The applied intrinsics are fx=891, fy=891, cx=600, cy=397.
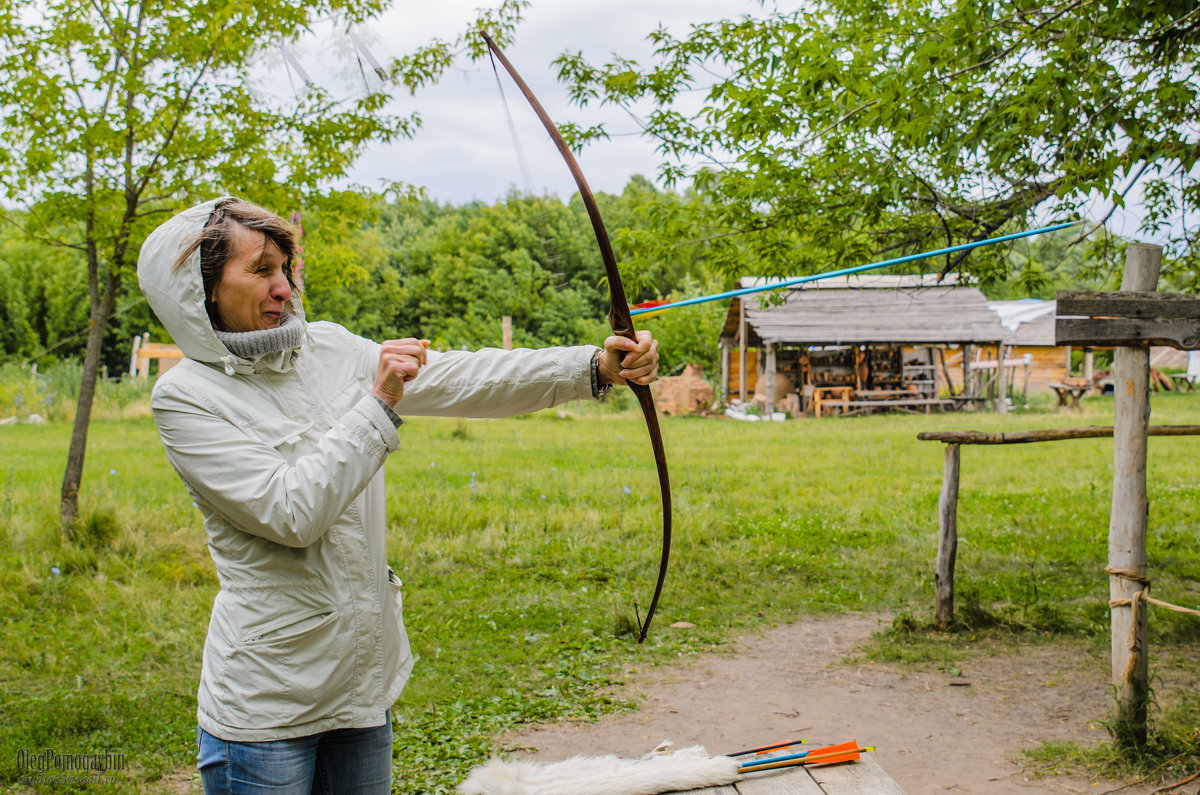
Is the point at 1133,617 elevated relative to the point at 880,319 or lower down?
lower down

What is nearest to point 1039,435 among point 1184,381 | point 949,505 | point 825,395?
point 949,505

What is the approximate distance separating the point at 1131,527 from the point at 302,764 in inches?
129

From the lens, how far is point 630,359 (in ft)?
6.16

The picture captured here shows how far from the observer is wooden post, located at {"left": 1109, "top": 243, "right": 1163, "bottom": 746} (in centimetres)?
347

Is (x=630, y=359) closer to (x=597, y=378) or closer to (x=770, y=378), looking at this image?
(x=597, y=378)

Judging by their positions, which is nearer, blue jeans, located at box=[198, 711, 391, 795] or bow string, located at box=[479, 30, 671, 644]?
blue jeans, located at box=[198, 711, 391, 795]

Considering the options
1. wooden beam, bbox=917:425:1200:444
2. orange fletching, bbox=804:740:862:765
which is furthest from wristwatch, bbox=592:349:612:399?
wooden beam, bbox=917:425:1200:444

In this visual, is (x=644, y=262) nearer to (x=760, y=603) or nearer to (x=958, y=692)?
(x=760, y=603)

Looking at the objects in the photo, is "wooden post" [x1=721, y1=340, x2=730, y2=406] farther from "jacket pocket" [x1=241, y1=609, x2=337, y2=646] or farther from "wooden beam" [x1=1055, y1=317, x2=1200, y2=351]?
"jacket pocket" [x1=241, y1=609, x2=337, y2=646]

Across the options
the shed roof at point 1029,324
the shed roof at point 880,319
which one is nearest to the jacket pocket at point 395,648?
the shed roof at point 880,319

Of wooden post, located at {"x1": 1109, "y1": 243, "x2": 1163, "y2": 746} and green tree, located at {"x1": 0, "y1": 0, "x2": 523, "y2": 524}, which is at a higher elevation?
green tree, located at {"x1": 0, "y1": 0, "x2": 523, "y2": 524}

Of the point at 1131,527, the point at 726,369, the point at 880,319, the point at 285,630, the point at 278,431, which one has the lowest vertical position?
the point at 1131,527

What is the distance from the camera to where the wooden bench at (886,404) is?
19.6 metres

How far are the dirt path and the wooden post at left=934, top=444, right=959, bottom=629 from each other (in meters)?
0.43
